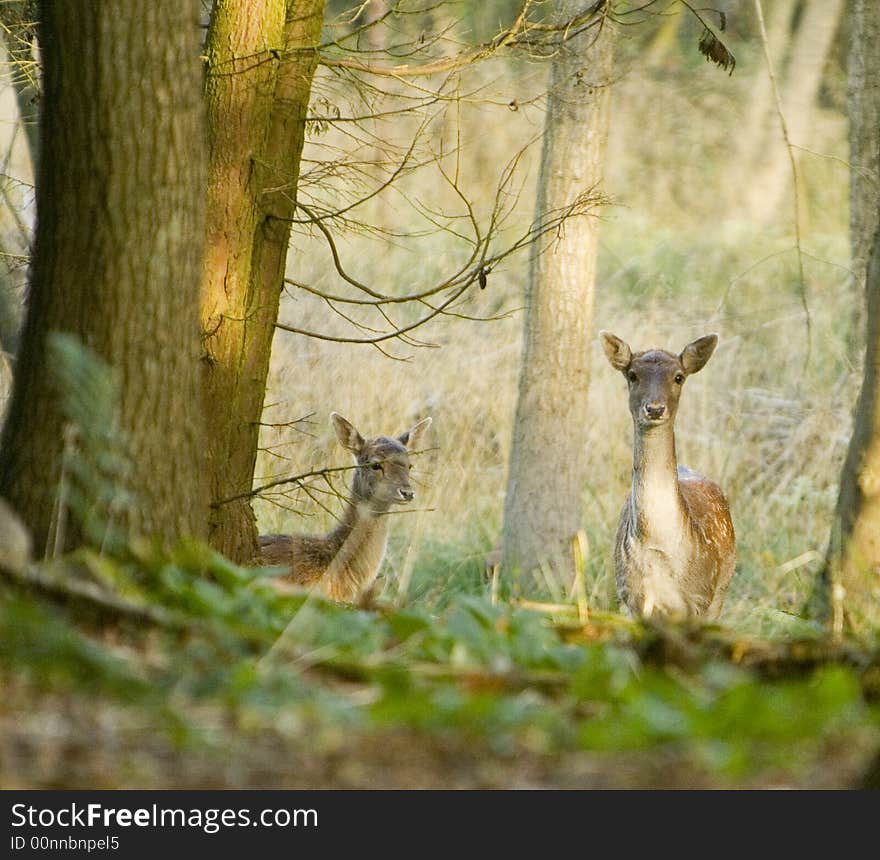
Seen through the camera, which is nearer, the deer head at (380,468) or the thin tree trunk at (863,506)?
the thin tree trunk at (863,506)

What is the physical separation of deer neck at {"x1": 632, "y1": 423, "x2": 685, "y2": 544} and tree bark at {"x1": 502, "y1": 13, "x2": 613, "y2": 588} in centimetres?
210

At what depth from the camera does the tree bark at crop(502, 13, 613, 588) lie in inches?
426

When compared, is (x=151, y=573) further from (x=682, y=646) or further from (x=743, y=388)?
(x=743, y=388)

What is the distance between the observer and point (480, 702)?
2994 mm

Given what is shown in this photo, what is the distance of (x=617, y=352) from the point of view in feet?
31.2

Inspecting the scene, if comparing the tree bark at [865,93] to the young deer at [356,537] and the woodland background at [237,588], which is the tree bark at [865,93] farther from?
the young deer at [356,537]

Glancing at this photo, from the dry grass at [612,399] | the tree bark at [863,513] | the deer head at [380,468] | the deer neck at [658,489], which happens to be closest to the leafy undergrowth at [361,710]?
the tree bark at [863,513]

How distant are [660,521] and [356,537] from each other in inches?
78.7

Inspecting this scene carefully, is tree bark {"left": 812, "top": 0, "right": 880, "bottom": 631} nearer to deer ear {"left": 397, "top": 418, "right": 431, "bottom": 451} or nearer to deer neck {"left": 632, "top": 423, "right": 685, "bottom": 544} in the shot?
deer neck {"left": 632, "top": 423, "right": 685, "bottom": 544}

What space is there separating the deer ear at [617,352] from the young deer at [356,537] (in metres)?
1.50

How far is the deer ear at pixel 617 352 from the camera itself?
9438 mm

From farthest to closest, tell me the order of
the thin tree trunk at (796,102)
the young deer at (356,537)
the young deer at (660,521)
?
1. the thin tree trunk at (796,102)
2. the young deer at (356,537)
3. the young deer at (660,521)
